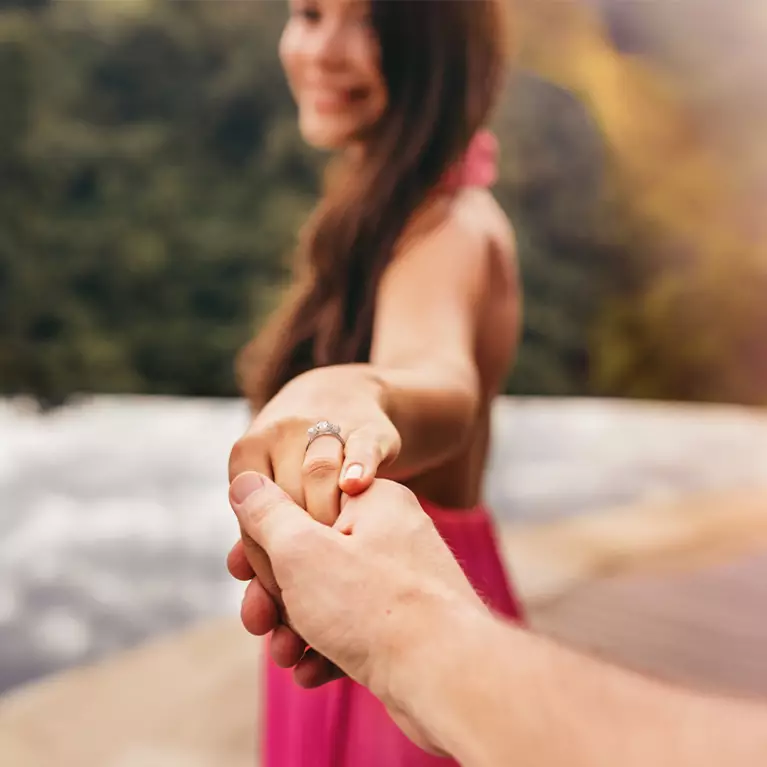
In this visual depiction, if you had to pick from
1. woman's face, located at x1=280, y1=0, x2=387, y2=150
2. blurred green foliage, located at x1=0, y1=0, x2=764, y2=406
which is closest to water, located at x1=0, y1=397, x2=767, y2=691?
blurred green foliage, located at x1=0, y1=0, x2=764, y2=406

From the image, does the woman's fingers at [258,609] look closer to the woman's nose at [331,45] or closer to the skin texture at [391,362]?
the skin texture at [391,362]

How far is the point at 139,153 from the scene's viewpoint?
1881 mm

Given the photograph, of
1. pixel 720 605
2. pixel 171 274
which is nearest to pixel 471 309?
pixel 720 605

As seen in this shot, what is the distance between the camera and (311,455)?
29 cm

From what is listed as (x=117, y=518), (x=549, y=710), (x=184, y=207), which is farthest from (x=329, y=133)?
(x=184, y=207)

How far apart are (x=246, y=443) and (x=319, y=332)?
0.68 ft

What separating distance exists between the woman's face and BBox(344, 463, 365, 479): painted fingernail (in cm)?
29

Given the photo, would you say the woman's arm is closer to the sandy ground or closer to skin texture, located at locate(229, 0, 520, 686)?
skin texture, located at locate(229, 0, 520, 686)

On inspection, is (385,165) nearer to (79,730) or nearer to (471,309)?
(471,309)

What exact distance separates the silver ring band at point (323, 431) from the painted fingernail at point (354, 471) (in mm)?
17

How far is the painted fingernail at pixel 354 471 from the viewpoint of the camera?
0.28m

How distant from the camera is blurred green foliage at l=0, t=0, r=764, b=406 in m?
1.78

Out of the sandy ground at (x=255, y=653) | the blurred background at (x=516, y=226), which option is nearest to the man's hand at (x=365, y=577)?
the sandy ground at (x=255, y=653)

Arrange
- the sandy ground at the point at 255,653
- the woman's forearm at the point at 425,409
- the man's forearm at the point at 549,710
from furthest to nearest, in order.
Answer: the sandy ground at the point at 255,653 < the woman's forearm at the point at 425,409 < the man's forearm at the point at 549,710
